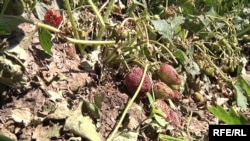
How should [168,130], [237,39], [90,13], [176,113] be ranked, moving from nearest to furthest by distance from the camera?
[168,130] → [176,113] → [90,13] → [237,39]

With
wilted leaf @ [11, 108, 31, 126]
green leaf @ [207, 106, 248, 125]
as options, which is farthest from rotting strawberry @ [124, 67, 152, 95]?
green leaf @ [207, 106, 248, 125]

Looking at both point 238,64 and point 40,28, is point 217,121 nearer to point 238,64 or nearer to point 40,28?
point 238,64

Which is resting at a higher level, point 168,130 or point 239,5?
point 239,5

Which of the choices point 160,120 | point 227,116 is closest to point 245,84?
point 227,116

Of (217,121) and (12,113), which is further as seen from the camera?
(217,121)

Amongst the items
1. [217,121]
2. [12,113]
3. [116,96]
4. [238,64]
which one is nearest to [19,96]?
→ [12,113]

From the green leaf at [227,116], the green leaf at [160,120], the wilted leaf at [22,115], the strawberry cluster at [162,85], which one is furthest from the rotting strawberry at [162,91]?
the green leaf at [227,116]

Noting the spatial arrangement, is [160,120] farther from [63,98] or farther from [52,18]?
[52,18]
